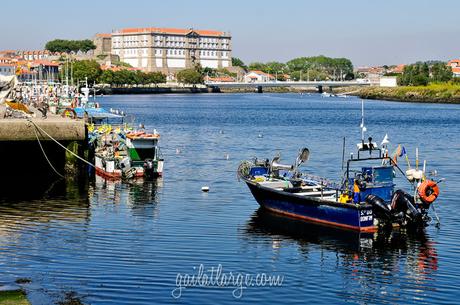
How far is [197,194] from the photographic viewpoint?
39688 mm

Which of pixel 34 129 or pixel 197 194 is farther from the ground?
pixel 34 129

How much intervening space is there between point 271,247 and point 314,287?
17.1ft

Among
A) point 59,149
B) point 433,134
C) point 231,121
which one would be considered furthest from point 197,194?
point 231,121

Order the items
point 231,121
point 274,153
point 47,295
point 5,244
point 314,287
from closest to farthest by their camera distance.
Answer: point 47,295
point 314,287
point 5,244
point 274,153
point 231,121

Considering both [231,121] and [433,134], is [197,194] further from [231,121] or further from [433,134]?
[231,121]

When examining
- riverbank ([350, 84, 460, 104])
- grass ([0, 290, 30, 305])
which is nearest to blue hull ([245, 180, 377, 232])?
grass ([0, 290, 30, 305])

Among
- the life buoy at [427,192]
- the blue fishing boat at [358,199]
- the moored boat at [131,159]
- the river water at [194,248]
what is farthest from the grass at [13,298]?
the moored boat at [131,159]

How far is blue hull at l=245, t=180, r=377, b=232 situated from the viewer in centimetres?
2969

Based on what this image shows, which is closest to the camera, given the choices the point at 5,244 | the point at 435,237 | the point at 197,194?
the point at 5,244

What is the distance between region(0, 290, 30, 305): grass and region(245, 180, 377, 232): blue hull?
13.8 m

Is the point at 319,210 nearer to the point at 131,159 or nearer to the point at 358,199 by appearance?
the point at 358,199

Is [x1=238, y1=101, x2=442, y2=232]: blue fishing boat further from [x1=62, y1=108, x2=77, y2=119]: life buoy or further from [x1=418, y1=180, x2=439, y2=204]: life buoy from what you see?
[x1=62, y1=108, x2=77, y2=119]: life buoy

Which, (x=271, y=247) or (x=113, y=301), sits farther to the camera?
(x=271, y=247)

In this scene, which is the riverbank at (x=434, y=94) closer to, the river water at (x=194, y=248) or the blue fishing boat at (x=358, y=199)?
the river water at (x=194, y=248)
